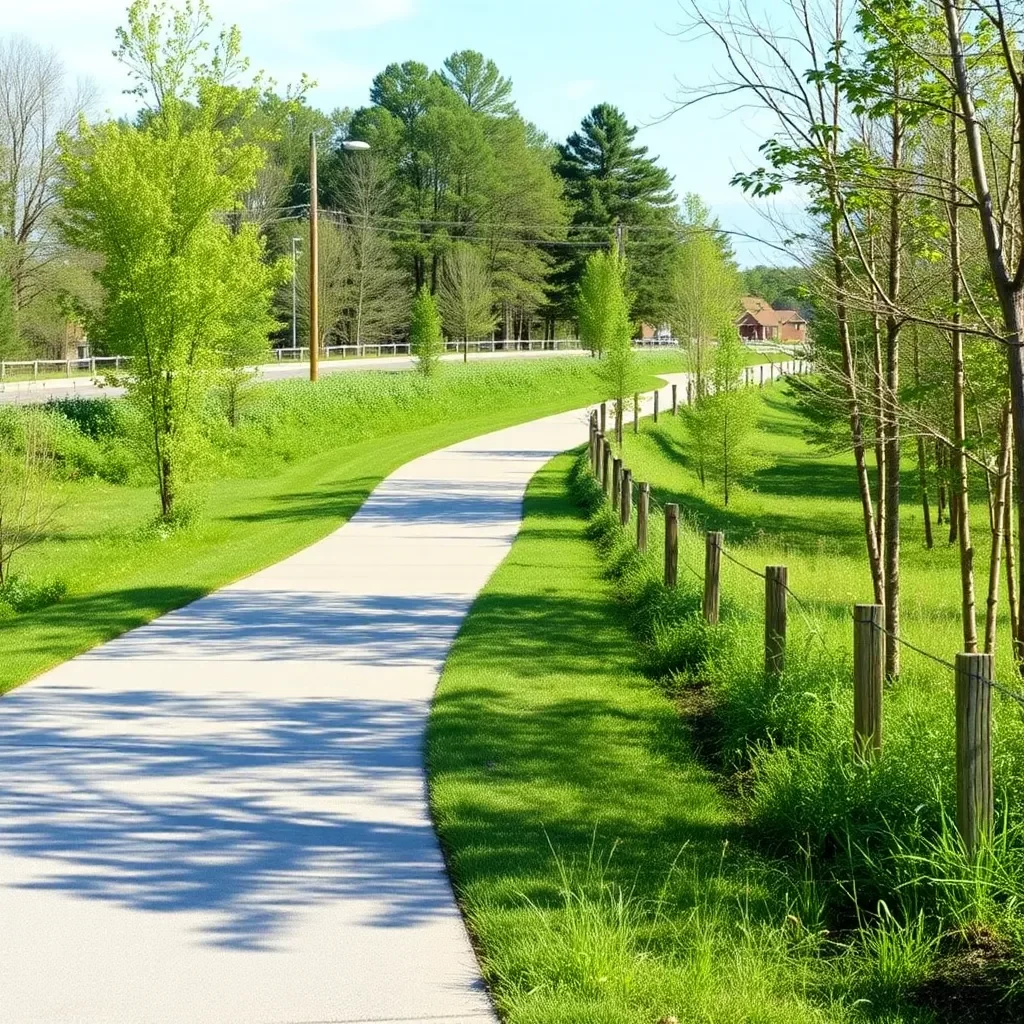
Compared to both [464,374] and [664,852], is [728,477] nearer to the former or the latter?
[464,374]

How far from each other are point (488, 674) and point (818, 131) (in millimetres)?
4568

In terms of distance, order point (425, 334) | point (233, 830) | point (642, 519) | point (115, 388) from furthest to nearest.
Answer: point (425, 334) → point (115, 388) → point (642, 519) → point (233, 830)

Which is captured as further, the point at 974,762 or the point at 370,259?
the point at 370,259

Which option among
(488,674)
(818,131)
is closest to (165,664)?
(488,674)

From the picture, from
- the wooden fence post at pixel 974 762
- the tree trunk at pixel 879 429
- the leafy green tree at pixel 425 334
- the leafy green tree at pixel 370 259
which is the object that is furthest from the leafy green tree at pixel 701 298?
the wooden fence post at pixel 974 762

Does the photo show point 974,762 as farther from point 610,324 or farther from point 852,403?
point 610,324

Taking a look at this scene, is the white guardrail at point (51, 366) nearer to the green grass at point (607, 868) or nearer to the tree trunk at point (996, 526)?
the tree trunk at point (996, 526)

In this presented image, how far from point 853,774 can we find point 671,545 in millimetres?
6489

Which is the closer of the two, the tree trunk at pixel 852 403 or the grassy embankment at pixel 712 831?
the grassy embankment at pixel 712 831

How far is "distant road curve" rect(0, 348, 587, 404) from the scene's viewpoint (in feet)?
124

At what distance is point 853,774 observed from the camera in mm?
6441

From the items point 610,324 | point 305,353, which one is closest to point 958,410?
point 610,324

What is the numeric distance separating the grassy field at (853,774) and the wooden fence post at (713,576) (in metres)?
0.18

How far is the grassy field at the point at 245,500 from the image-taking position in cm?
1352
